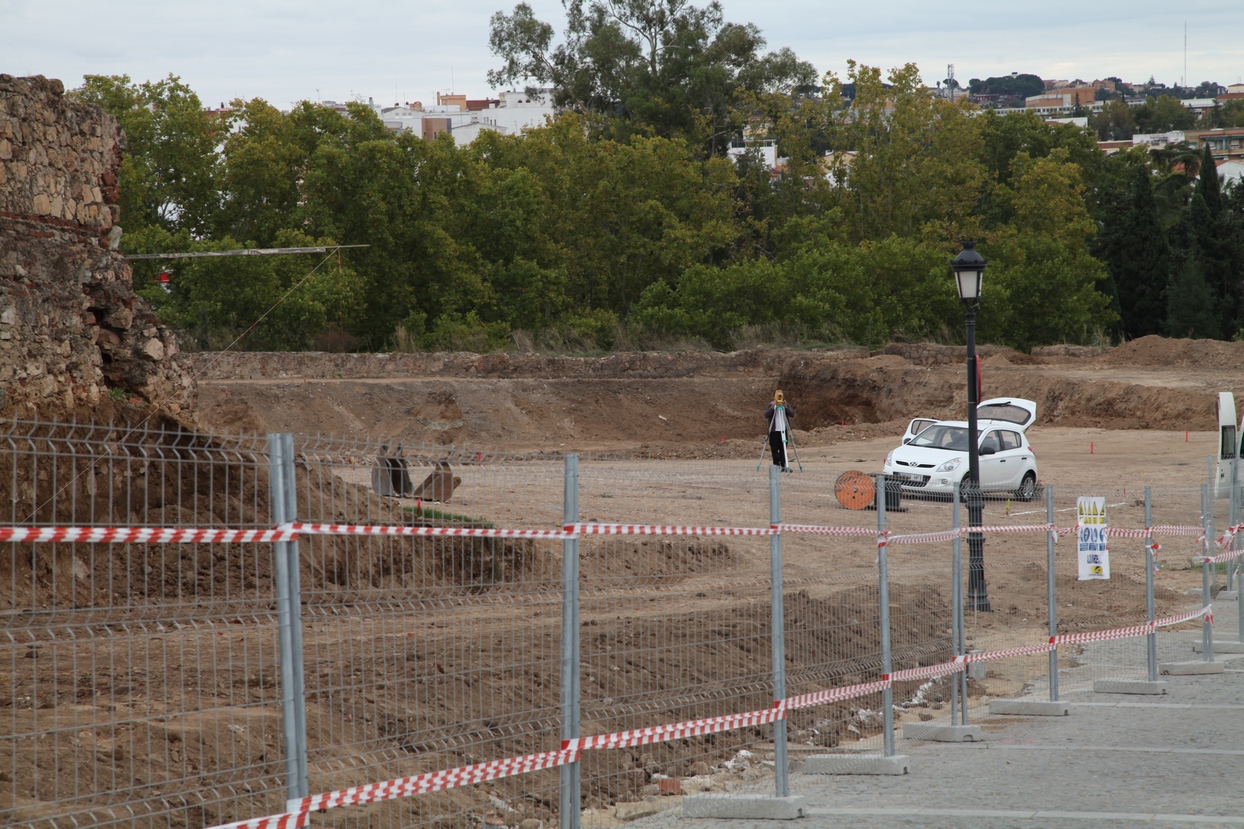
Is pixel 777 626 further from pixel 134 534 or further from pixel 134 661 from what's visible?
pixel 134 661

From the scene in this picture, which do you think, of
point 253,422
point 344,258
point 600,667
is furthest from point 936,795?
point 344,258

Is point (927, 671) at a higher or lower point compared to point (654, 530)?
lower

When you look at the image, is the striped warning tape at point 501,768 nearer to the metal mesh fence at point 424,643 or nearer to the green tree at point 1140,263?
the metal mesh fence at point 424,643

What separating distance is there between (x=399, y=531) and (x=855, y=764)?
4.43m

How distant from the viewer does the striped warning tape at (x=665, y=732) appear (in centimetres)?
607

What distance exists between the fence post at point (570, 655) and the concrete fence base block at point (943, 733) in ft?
14.9

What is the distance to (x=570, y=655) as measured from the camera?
584cm

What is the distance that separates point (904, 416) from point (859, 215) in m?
28.0

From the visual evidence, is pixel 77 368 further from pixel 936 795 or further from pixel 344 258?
pixel 344 258

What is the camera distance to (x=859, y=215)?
2557 inches

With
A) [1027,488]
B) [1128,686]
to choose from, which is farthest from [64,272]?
[1027,488]

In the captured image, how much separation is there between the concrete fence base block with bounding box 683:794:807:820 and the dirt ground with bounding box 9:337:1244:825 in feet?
2.18

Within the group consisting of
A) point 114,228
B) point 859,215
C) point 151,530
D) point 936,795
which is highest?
point 859,215

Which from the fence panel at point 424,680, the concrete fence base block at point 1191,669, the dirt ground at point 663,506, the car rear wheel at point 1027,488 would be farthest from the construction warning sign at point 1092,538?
the car rear wheel at point 1027,488
